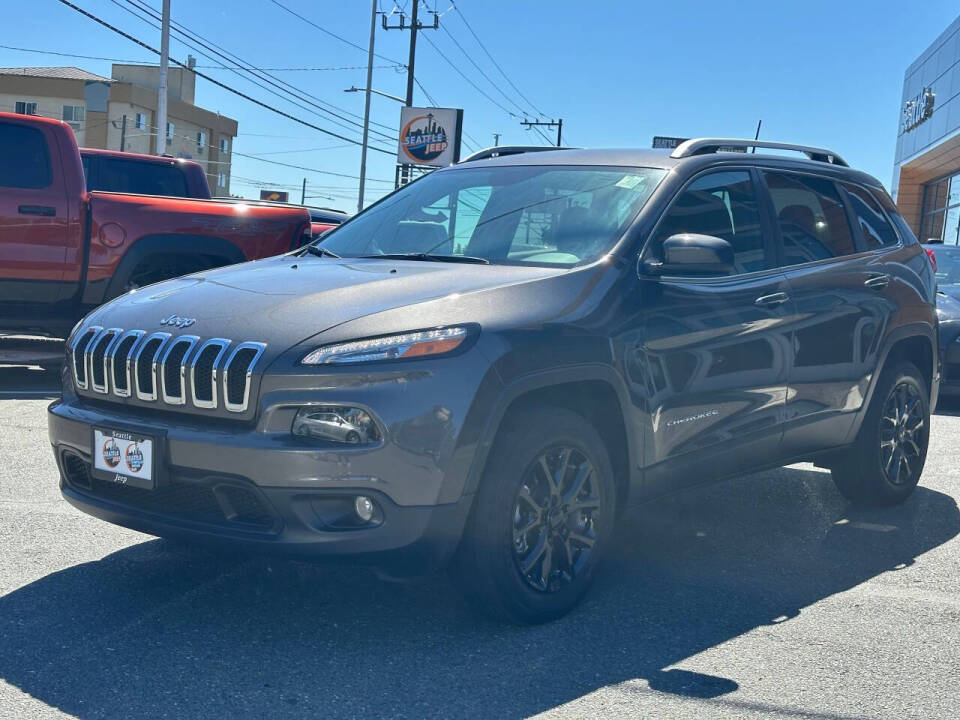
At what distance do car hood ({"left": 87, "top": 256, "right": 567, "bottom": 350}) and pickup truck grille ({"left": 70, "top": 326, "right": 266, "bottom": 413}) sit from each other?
0.17ft

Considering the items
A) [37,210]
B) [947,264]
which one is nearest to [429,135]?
[947,264]

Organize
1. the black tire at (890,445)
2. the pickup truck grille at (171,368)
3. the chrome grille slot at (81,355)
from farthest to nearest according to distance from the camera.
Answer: the black tire at (890,445) → the chrome grille slot at (81,355) → the pickup truck grille at (171,368)

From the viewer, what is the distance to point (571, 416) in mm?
4176

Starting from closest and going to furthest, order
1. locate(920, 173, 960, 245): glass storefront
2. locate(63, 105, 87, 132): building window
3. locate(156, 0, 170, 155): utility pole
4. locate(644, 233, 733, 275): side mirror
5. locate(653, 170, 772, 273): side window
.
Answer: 1. locate(644, 233, 733, 275): side mirror
2. locate(653, 170, 772, 273): side window
3. locate(156, 0, 170, 155): utility pole
4. locate(920, 173, 960, 245): glass storefront
5. locate(63, 105, 87, 132): building window

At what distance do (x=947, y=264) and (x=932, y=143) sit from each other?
83.5ft

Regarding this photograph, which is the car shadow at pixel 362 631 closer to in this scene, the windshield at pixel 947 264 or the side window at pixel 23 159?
the side window at pixel 23 159

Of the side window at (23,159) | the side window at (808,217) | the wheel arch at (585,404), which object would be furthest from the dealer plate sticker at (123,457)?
the side window at (23,159)

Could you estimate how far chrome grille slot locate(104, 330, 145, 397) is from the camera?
3.95m

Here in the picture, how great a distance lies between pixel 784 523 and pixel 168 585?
308cm

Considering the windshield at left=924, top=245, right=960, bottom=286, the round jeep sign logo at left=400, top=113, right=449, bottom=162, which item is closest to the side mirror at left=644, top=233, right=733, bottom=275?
the windshield at left=924, top=245, right=960, bottom=286

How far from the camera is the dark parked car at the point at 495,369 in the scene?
365cm

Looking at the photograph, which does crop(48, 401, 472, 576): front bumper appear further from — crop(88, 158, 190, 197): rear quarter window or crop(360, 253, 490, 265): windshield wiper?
crop(88, 158, 190, 197): rear quarter window

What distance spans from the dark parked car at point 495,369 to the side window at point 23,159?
474 centimetres

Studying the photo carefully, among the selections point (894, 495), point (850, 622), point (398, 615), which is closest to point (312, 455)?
point (398, 615)
